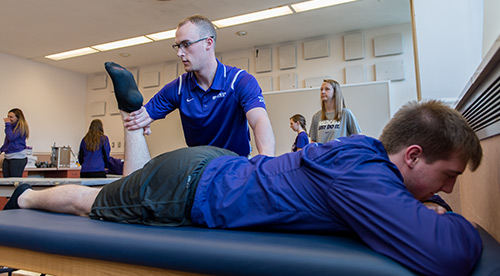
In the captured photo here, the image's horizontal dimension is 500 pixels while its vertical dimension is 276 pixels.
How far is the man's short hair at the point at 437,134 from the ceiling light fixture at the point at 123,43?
6.07m

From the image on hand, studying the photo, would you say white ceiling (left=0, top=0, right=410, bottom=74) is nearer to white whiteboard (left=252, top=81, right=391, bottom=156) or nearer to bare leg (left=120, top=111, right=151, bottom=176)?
white whiteboard (left=252, top=81, right=391, bottom=156)

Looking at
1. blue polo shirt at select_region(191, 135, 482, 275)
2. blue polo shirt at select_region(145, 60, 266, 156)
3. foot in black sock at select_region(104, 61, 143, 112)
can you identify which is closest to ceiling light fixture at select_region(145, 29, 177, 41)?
blue polo shirt at select_region(145, 60, 266, 156)

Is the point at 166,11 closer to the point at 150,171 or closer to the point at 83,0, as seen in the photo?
the point at 83,0

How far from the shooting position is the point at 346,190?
83 centimetres

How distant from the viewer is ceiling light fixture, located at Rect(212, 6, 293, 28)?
531 cm

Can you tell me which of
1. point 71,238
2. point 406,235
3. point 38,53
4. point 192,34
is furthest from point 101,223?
point 38,53

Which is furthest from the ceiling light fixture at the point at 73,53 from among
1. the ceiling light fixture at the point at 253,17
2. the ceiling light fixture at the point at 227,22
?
the ceiling light fixture at the point at 253,17

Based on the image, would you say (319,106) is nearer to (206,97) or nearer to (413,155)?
(206,97)

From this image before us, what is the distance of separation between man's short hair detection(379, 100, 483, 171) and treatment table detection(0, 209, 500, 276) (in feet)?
0.81

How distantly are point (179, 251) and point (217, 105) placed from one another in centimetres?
120

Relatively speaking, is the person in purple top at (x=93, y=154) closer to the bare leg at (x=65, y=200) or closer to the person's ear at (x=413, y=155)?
the bare leg at (x=65, y=200)

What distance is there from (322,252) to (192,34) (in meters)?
1.48

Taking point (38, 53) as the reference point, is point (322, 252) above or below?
below

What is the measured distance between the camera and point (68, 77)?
8.18m
